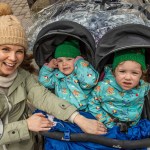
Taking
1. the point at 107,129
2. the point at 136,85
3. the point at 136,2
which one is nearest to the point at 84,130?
the point at 107,129

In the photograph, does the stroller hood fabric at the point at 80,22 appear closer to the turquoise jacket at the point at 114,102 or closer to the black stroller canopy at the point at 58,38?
the black stroller canopy at the point at 58,38

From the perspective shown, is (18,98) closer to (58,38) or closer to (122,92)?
(58,38)

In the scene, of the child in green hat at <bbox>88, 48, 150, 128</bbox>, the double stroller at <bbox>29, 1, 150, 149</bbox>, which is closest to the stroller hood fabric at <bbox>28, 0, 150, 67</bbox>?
the double stroller at <bbox>29, 1, 150, 149</bbox>

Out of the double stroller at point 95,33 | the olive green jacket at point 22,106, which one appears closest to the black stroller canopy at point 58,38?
the double stroller at point 95,33

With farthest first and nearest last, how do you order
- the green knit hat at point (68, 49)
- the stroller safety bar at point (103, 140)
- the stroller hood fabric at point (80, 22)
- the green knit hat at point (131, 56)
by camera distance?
the green knit hat at point (68, 49)
the stroller hood fabric at point (80, 22)
the green knit hat at point (131, 56)
the stroller safety bar at point (103, 140)

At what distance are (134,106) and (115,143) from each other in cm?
35

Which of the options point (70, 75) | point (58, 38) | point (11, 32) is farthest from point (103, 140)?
point (11, 32)

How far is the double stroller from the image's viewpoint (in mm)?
1869

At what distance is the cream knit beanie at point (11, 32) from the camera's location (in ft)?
6.54

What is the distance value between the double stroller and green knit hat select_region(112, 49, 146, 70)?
83 mm

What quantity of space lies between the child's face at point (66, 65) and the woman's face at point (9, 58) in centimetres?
29

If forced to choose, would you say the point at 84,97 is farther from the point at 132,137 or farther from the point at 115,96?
the point at 132,137

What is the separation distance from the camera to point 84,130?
1.92 meters

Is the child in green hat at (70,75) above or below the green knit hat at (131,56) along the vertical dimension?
below
